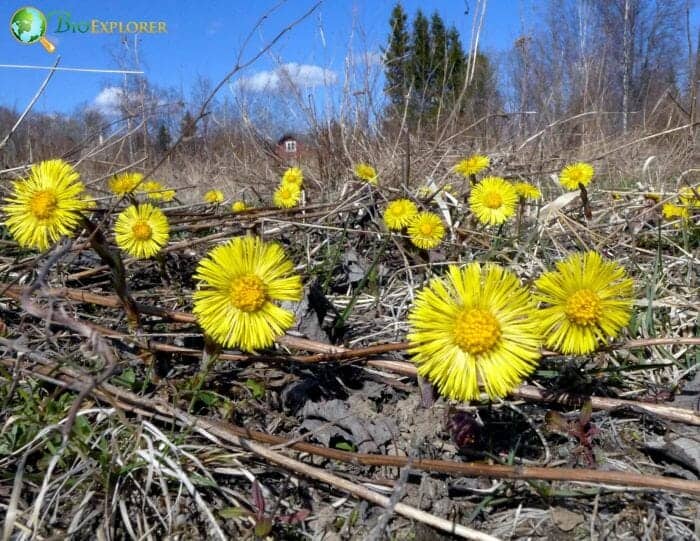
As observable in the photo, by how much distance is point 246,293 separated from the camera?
0.95 metres

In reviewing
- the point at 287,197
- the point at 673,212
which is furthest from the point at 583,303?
the point at 287,197

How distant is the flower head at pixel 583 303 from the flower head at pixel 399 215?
0.93 meters

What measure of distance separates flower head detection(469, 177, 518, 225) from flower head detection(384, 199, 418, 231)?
24 cm

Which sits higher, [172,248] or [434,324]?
[172,248]

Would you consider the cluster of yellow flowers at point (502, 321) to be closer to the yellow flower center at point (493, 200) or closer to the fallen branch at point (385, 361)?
the fallen branch at point (385, 361)

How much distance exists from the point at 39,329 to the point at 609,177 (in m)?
4.01

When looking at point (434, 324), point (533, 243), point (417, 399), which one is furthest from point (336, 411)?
point (533, 243)

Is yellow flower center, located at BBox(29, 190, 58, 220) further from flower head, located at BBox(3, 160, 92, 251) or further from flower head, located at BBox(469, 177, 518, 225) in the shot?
flower head, located at BBox(469, 177, 518, 225)

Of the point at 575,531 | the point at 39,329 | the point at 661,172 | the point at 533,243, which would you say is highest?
the point at 661,172

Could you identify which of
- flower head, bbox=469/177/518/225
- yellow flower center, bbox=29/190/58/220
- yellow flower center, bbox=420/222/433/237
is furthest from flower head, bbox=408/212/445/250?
yellow flower center, bbox=29/190/58/220

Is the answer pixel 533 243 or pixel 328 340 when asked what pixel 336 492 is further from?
pixel 533 243

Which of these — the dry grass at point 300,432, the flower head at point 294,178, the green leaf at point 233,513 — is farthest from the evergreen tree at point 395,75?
the green leaf at point 233,513

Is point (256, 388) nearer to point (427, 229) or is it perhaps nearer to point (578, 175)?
point (427, 229)

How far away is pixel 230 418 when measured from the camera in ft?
3.31
